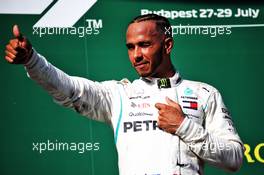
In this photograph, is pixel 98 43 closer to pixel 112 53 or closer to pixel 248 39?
pixel 112 53

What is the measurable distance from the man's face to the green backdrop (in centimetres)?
97

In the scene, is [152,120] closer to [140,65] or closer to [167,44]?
[140,65]

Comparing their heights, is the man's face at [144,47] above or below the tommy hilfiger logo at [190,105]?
above

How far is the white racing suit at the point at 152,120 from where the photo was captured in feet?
8.10

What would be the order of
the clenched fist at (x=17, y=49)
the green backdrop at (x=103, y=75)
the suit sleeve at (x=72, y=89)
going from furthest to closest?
1. the green backdrop at (x=103, y=75)
2. the suit sleeve at (x=72, y=89)
3. the clenched fist at (x=17, y=49)

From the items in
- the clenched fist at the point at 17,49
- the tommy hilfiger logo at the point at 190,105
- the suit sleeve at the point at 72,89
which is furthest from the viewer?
the tommy hilfiger logo at the point at 190,105

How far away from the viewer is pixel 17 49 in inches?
87.0

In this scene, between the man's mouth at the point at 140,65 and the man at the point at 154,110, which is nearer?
the man at the point at 154,110

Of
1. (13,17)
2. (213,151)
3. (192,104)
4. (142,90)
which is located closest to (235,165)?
(213,151)

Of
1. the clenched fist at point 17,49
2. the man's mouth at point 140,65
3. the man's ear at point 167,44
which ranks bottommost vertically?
the man's mouth at point 140,65

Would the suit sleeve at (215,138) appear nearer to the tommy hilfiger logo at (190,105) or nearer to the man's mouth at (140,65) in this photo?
the tommy hilfiger logo at (190,105)

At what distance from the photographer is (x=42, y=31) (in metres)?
3.65

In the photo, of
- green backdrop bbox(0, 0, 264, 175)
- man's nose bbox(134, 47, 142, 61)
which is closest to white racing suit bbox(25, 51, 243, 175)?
man's nose bbox(134, 47, 142, 61)

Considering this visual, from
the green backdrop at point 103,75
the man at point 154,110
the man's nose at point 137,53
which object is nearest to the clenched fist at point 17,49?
the man at point 154,110
